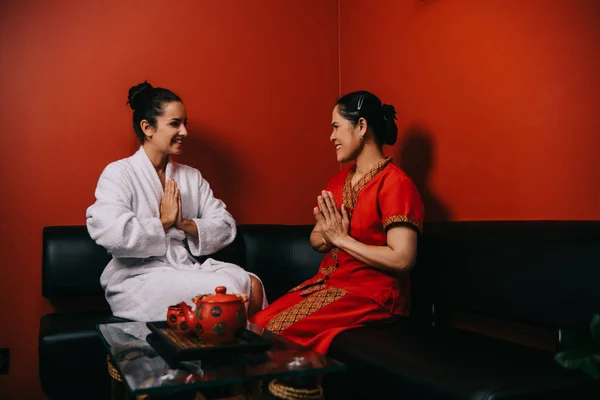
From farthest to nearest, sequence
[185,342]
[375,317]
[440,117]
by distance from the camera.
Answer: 1. [440,117]
2. [375,317]
3. [185,342]

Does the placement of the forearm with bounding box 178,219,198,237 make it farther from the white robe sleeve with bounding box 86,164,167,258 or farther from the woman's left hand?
the woman's left hand

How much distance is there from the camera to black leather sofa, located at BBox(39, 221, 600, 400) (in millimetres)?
1422

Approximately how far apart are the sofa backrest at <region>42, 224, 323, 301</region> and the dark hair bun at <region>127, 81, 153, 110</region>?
1.92ft

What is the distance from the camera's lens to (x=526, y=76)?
2.07 metres

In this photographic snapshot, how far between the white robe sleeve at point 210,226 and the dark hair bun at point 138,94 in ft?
1.48

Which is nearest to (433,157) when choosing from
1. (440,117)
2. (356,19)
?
(440,117)

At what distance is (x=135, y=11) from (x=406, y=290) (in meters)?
1.88

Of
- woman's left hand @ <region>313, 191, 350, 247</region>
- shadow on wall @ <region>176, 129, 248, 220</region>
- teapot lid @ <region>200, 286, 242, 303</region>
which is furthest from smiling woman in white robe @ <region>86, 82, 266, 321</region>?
teapot lid @ <region>200, 286, 242, 303</region>

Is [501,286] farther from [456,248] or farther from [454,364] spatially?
[454,364]

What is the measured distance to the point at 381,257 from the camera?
2.01 m

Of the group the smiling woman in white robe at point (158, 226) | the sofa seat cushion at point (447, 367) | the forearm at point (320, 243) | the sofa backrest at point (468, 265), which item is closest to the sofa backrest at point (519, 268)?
the sofa backrest at point (468, 265)

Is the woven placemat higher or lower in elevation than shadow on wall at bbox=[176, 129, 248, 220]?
lower

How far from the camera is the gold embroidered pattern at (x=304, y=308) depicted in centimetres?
202

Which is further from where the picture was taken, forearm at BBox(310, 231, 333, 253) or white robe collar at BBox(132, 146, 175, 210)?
white robe collar at BBox(132, 146, 175, 210)
